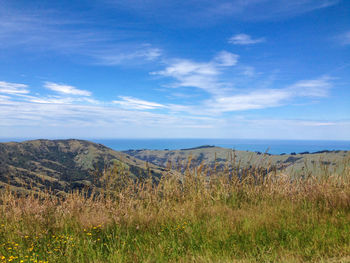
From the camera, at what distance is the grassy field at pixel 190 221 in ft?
14.2

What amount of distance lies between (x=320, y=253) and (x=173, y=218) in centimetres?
304

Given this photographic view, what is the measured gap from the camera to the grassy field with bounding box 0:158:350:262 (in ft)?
14.2

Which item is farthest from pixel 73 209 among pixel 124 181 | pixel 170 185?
pixel 170 185

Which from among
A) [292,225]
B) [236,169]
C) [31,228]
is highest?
[236,169]

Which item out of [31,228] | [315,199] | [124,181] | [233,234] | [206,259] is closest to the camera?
[206,259]

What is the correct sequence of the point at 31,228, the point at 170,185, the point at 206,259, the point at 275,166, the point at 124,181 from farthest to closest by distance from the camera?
the point at 275,166, the point at 124,181, the point at 170,185, the point at 31,228, the point at 206,259

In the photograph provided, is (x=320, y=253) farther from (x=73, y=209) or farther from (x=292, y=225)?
(x=73, y=209)

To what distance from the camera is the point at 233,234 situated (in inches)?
189

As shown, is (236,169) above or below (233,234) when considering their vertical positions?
above

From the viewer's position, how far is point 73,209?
696 centimetres

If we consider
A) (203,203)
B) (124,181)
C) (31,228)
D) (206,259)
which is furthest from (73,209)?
(206,259)

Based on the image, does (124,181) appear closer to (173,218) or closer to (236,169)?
(173,218)

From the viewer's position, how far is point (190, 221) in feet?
18.7

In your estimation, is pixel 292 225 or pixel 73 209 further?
pixel 73 209
